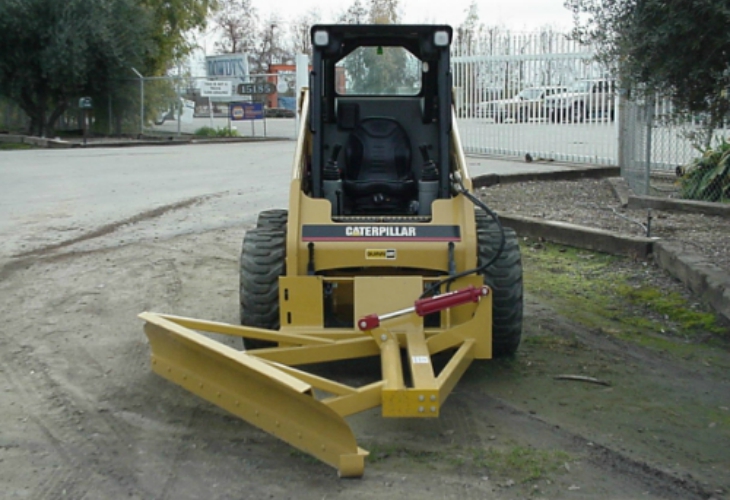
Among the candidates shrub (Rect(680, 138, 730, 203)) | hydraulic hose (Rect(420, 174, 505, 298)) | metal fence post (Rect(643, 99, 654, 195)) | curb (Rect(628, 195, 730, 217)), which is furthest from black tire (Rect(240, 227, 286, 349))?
shrub (Rect(680, 138, 730, 203))

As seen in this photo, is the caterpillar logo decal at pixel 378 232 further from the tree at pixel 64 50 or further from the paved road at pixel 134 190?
the tree at pixel 64 50

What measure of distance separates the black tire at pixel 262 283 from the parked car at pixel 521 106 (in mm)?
12813

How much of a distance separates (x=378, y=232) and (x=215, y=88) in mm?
28432

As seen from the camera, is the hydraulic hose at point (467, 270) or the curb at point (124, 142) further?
the curb at point (124, 142)

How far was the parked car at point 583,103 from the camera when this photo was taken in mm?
16750

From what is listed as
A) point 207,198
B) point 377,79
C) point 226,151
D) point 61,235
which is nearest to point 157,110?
point 226,151

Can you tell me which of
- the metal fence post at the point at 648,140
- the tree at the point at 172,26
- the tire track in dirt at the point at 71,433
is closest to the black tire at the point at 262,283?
the tire track in dirt at the point at 71,433

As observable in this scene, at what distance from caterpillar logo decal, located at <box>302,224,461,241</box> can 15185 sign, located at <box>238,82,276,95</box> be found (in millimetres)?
26318

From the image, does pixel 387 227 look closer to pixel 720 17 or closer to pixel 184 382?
pixel 184 382

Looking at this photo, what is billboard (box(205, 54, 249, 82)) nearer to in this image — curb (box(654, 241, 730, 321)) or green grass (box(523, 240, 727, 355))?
green grass (box(523, 240, 727, 355))

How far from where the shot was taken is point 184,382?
5.17 meters

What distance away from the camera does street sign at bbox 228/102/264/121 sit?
103ft

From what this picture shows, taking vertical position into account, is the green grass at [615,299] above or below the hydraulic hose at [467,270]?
Result: below

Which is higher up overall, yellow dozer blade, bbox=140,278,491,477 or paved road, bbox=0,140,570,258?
paved road, bbox=0,140,570,258
